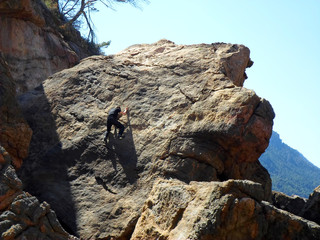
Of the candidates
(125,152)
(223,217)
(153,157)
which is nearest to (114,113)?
(125,152)

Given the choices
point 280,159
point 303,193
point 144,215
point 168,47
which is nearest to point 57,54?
point 168,47

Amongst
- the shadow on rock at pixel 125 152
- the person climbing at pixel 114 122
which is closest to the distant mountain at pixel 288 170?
the shadow on rock at pixel 125 152

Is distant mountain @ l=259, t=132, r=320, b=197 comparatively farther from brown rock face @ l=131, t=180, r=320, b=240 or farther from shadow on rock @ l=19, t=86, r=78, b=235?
brown rock face @ l=131, t=180, r=320, b=240

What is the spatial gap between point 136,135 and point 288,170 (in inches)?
1623

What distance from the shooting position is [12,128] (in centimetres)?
1094

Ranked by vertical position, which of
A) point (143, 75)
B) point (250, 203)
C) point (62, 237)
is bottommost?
point (62, 237)

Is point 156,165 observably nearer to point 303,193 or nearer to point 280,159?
point 303,193

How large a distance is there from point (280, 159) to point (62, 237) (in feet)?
153

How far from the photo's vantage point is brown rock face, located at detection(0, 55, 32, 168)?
10.8 metres

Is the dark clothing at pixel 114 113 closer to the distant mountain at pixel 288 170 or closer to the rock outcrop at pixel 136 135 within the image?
the rock outcrop at pixel 136 135

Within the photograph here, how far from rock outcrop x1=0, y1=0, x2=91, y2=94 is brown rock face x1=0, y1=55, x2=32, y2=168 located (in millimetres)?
5512

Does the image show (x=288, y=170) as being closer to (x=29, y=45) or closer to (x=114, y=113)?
(x=29, y=45)

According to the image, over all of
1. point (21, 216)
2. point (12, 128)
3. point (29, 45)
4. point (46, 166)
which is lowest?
point (21, 216)

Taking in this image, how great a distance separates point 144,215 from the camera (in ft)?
28.2
